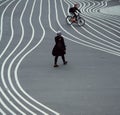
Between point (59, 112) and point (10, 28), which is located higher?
point (10, 28)

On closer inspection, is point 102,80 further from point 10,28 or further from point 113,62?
point 10,28

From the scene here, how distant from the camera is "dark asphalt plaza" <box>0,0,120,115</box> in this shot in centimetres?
1356

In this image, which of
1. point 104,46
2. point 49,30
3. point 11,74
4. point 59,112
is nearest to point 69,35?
point 49,30

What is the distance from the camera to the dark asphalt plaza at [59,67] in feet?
44.5

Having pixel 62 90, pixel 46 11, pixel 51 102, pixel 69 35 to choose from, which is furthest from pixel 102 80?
pixel 46 11

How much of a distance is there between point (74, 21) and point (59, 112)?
15970 mm

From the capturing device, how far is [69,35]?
2525cm

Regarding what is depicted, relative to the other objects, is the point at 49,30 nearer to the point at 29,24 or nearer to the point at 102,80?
the point at 29,24

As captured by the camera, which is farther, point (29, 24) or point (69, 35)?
point (29, 24)

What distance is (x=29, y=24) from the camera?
1140 inches

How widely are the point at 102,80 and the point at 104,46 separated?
6204 millimetres

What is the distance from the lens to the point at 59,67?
18.7m

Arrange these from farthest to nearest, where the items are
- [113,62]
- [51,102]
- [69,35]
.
→ [69,35]
[113,62]
[51,102]

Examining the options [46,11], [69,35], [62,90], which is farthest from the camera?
[46,11]
